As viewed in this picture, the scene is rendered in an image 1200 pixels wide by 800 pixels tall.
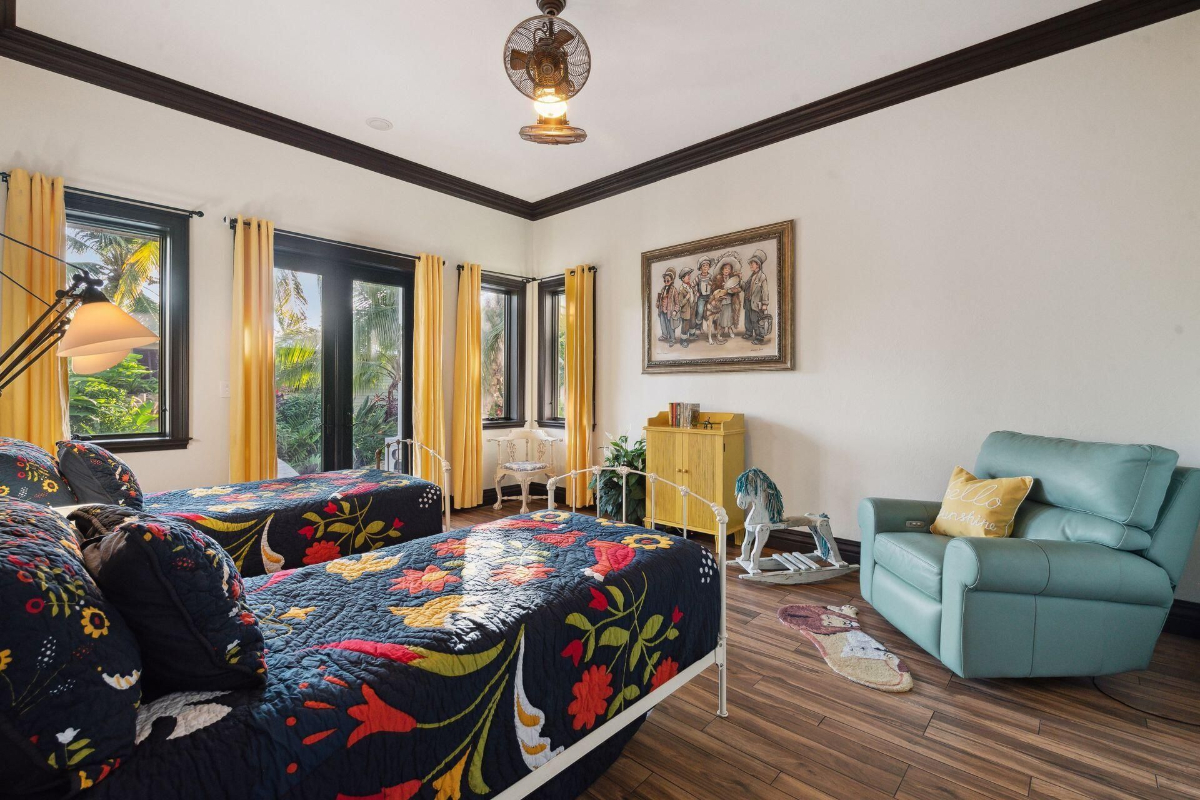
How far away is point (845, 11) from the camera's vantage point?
2.86 meters

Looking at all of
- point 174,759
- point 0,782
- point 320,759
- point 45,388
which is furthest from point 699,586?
point 45,388

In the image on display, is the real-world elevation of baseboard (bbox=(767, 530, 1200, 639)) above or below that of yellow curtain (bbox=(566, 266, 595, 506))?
below

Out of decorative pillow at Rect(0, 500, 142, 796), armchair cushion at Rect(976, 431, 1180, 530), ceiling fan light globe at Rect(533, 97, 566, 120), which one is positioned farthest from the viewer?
ceiling fan light globe at Rect(533, 97, 566, 120)

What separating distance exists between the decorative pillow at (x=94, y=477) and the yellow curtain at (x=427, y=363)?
2571mm

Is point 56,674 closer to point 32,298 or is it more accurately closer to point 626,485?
point 32,298

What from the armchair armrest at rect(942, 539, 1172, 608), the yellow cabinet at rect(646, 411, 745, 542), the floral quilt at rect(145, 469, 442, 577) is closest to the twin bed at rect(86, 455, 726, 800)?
the floral quilt at rect(145, 469, 442, 577)

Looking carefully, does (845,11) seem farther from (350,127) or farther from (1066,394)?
(350,127)

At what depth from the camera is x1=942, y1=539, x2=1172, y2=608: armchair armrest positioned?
86.1 inches

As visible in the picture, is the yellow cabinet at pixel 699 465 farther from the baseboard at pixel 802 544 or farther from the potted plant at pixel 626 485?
the baseboard at pixel 802 544

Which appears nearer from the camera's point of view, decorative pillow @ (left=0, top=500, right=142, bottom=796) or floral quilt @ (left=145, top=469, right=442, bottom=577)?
decorative pillow @ (left=0, top=500, right=142, bottom=796)

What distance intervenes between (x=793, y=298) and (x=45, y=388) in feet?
15.0

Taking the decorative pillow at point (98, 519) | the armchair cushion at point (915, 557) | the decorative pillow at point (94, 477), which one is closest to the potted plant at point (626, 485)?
the armchair cushion at point (915, 557)

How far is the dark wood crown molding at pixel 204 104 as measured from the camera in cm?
312

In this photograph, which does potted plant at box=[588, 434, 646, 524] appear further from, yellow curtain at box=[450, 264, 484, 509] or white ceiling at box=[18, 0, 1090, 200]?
white ceiling at box=[18, 0, 1090, 200]
